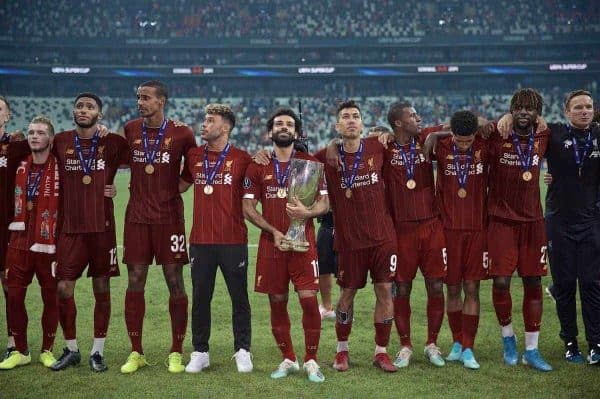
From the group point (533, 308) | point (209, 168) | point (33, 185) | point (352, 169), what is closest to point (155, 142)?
point (209, 168)

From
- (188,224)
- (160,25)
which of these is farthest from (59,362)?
(160,25)

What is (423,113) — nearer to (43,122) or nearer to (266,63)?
Answer: (266,63)

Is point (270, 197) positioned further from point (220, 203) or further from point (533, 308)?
point (533, 308)

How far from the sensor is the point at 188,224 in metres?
19.0

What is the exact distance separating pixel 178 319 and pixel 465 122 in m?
3.04

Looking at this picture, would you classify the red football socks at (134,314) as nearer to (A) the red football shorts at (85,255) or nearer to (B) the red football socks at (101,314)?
(B) the red football socks at (101,314)

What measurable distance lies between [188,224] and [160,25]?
33.4 m

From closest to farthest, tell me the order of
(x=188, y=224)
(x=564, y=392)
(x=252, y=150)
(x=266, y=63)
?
(x=564, y=392) < (x=188, y=224) < (x=252, y=150) < (x=266, y=63)

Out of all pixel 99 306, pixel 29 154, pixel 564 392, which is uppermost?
pixel 29 154

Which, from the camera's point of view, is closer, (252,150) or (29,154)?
(29,154)

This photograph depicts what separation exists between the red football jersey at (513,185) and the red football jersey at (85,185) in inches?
130

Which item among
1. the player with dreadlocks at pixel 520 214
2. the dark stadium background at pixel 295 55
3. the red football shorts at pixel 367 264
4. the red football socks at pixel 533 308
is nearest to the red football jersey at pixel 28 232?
the red football shorts at pixel 367 264

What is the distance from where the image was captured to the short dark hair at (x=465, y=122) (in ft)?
22.1

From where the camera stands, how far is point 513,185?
22.4 ft
